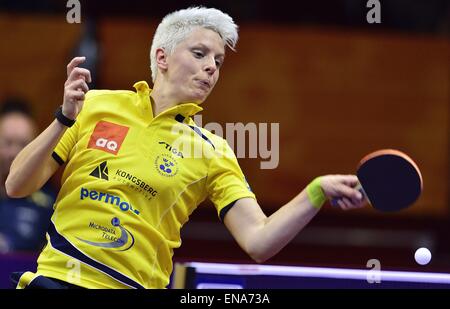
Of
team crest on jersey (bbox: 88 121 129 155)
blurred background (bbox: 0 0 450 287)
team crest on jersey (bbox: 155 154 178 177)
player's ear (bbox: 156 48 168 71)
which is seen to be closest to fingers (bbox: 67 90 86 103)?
team crest on jersey (bbox: 88 121 129 155)

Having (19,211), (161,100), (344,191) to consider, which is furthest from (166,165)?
(19,211)

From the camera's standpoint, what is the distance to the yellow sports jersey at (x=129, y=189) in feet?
12.1

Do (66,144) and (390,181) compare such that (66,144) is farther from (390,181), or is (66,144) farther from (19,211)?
(19,211)

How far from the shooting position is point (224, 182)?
382cm

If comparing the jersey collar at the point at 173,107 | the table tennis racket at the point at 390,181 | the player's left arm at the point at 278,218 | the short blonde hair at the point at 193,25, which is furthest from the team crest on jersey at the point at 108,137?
the table tennis racket at the point at 390,181

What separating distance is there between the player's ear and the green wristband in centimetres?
95

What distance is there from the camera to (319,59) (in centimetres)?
733

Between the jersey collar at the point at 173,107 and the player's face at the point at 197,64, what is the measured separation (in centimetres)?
3

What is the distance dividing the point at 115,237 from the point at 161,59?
2.52 ft

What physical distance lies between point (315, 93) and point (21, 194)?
393 centimetres

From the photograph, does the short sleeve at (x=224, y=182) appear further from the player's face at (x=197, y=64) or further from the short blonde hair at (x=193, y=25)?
the short blonde hair at (x=193, y=25)

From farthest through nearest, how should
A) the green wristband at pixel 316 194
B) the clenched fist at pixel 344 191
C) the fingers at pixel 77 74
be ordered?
the fingers at pixel 77 74 → the green wristband at pixel 316 194 → the clenched fist at pixel 344 191

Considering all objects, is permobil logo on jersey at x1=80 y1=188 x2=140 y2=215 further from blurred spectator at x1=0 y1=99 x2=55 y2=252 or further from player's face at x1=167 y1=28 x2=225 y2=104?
blurred spectator at x1=0 y1=99 x2=55 y2=252
